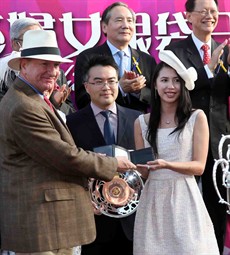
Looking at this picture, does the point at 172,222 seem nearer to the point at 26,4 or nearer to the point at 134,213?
the point at 134,213

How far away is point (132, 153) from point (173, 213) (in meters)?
0.41

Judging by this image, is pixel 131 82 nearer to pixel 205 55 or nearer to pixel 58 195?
pixel 205 55

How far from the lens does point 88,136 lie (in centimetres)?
379

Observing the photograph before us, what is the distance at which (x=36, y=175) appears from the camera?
289 cm

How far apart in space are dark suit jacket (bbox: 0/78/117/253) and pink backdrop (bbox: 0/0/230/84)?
66.2 inches

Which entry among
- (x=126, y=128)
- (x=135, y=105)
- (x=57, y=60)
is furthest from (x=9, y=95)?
(x=135, y=105)

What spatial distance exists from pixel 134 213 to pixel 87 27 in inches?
63.2

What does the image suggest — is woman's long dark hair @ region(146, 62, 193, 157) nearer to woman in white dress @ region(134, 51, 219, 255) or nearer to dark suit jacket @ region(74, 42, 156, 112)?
woman in white dress @ region(134, 51, 219, 255)

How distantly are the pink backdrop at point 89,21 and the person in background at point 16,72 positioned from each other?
30cm

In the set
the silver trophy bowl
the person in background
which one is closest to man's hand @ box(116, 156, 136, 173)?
the silver trophy bowl

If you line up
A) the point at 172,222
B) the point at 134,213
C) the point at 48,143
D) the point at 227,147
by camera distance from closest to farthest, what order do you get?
the point at 48,143 → the point at 172,222 → the point at 134,213 → the point at 227,147

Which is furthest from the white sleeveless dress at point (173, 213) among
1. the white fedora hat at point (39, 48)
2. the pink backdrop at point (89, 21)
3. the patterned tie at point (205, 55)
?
the pink backdrop at point (89, 21)

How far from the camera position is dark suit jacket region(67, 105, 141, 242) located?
3.75 metres

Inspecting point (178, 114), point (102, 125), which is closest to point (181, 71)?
point (178, 114)
